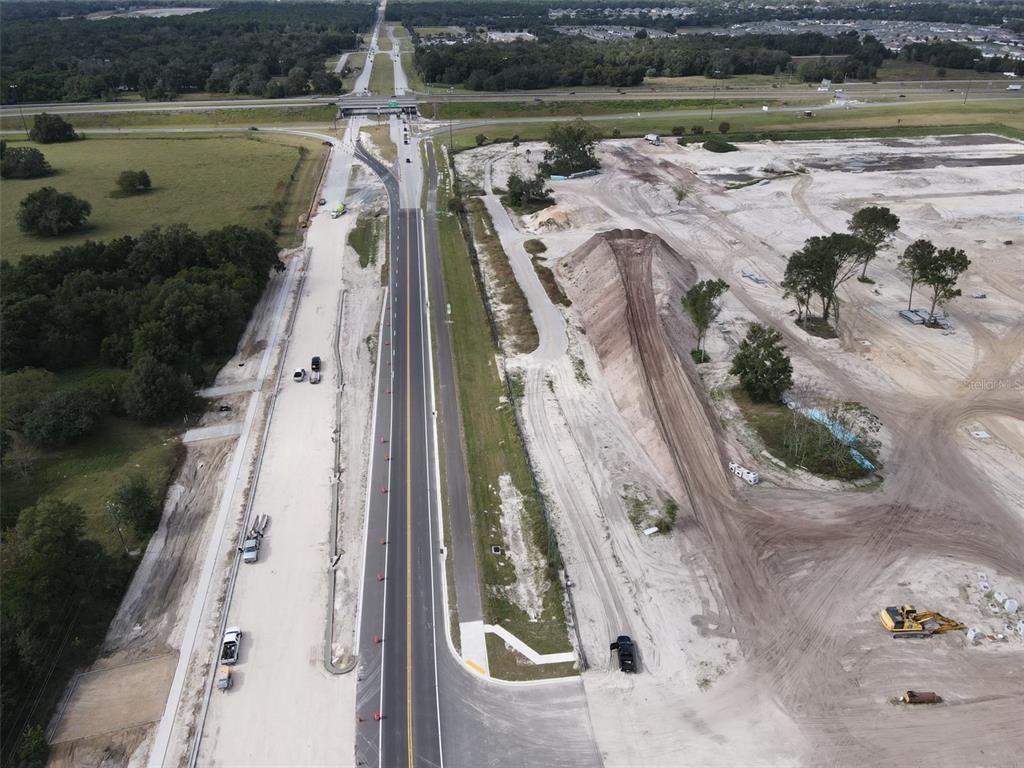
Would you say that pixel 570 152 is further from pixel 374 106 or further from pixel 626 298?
pixel 374 106

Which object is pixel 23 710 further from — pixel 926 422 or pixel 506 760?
pixel 926 422

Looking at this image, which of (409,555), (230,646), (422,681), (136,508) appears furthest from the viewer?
(136,508)

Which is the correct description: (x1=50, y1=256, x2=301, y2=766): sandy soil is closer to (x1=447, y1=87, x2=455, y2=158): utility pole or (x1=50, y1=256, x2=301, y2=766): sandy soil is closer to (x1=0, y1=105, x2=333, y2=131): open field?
(x1=447, y1=87, x2=455, y2=158): utility pole

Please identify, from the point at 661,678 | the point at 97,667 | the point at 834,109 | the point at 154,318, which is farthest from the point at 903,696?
the point at 834,109

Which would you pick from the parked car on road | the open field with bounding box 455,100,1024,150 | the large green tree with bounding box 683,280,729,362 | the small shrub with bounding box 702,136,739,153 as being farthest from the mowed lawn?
the small shrub with bounding box 702,136,739,153

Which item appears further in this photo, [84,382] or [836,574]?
[84,382]

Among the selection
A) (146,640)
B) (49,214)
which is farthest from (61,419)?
(49,214)
